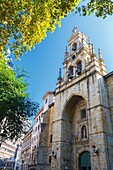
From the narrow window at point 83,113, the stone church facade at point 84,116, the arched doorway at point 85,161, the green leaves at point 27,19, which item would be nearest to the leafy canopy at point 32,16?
the green leaves at point 27,19

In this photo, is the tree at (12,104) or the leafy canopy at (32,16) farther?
the tree at (12,104)

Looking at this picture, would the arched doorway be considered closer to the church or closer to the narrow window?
the church

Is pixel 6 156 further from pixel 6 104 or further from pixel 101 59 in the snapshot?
pixel 101 59

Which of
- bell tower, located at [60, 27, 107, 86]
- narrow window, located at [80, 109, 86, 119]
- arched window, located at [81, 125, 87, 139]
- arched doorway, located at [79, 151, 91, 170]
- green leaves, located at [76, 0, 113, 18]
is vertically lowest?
arched doorway, located at [79, 151, 91, 170]

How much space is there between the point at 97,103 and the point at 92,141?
3.53 metres

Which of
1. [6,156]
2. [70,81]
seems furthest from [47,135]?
[6,156]

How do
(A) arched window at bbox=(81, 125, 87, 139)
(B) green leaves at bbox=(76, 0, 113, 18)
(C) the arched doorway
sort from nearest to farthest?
(B) green leaves at bbox=(76, 0, 113, 18), (C) the arched doorway, (A) arched window at bbox=(81, 125, 87, 139)

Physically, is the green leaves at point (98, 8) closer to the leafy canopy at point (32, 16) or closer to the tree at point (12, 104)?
the leafy canopy at point (32, 16)

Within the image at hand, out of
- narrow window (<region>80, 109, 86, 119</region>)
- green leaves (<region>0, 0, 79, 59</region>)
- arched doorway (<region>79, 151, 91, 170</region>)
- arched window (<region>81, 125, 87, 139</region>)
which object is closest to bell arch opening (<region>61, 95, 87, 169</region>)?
narrow window (<region>80, 109, 86, 119</region>)

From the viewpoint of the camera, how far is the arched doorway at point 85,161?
1512 cm

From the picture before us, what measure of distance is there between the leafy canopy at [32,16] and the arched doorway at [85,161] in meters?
12.4

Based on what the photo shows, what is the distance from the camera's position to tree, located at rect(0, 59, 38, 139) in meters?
16.1

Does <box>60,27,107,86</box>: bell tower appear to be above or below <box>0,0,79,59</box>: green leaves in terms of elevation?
above

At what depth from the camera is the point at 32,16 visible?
784 centimetres
